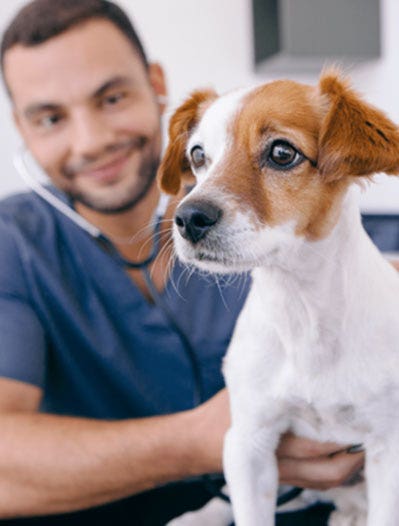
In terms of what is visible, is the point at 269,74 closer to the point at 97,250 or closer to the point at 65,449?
the point at 97,250

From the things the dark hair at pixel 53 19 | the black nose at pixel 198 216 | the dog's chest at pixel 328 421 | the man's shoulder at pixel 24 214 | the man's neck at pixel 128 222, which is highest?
the dark hair at pixel 53 19

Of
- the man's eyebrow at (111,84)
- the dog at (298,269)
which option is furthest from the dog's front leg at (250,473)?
the man's eyebrow at (111,84)

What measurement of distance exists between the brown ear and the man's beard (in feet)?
1.01

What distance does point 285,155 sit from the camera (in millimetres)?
682

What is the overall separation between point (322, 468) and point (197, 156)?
0.45 meters

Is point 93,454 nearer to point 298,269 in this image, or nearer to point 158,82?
point 298,269

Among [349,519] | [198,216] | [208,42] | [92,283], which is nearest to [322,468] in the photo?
[349,519]

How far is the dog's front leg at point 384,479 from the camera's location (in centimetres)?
74

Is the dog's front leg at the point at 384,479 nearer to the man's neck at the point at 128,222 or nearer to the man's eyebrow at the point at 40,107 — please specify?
the man's neck at the point at 128,222

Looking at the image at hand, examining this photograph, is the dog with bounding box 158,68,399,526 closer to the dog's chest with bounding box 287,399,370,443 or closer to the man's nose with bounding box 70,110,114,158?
the dog's chest with bounding box 287,399,370,443

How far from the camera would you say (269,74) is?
2.33 metres

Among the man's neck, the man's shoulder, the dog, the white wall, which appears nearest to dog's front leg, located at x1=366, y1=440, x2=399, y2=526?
the dog

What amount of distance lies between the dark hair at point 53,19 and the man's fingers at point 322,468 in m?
0.85

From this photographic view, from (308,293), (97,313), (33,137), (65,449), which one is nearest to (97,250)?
(97,313)
